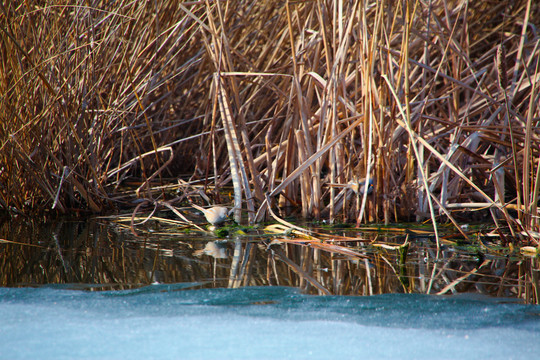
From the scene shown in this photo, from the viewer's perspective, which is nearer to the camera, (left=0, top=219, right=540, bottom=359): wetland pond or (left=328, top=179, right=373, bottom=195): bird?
(left=0, top=219, right=540, bottom=359): wetland pond

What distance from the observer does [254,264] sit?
4.33ft

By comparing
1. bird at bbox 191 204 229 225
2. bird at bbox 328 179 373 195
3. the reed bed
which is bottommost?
bird at bbox 191 204 229 225

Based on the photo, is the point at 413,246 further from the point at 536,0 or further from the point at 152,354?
the point at 536,0

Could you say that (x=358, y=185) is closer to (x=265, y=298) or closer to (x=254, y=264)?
(x=254, y=264)

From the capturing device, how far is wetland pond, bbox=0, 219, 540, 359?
84 cm

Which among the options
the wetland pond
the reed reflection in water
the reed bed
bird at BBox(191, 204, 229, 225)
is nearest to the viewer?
the wetland pond

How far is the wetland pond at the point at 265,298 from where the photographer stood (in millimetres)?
842

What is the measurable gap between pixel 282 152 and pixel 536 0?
1883 mm

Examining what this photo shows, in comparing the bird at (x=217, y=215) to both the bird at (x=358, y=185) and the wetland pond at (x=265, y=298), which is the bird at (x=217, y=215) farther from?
the bird at (x=358, y=185)

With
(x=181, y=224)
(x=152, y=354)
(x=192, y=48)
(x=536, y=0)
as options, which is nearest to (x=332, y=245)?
(x=181, y=224)

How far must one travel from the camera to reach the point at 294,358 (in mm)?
803

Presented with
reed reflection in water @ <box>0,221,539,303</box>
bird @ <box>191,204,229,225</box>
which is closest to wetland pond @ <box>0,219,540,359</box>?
reed reflection in water @ <box>0,221,539,303</box>

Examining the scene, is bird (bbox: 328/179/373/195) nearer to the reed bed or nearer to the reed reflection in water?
the reed bed

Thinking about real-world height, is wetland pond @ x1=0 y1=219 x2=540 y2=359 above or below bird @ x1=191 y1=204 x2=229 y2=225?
below
